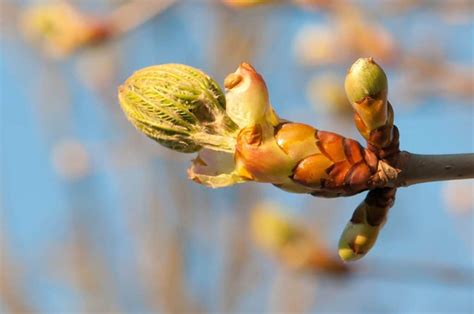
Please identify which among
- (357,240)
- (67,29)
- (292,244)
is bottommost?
(357,240)

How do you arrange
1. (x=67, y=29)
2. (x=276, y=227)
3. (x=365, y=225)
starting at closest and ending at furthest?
1. (x=365, y=225)
2. (x=276, y=227)
3. (x=67, y=29)

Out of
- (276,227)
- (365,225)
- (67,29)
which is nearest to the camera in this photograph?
(365,225)

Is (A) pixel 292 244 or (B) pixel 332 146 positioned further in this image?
(A) pixel 292 244

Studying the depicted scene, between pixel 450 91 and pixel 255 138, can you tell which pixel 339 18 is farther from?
pixel 255 138

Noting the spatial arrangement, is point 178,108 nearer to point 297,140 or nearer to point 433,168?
point 297,140

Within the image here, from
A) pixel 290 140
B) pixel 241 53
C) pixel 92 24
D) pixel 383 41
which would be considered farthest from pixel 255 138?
pixel 241 53

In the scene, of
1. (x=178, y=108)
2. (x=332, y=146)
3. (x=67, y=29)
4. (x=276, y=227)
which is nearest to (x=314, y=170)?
(x=332, y=146)

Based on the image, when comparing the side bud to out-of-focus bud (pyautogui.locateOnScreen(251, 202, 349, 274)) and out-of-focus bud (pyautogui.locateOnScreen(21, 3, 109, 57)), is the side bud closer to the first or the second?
out-of-focus bud (pyautogui.locateOnScreen(251, 202, 349, 274))
